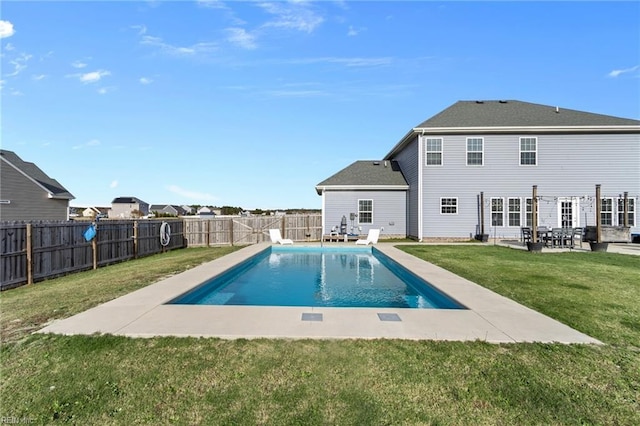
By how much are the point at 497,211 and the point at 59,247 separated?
18.4 metres

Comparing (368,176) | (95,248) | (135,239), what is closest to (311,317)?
(95,248)

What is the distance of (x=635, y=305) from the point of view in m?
5.46

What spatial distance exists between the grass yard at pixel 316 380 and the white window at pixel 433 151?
1345 cm

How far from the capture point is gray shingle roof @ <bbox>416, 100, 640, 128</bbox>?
16.7m

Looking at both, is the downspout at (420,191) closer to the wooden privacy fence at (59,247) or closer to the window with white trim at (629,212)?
the window with white trim at (629,212)

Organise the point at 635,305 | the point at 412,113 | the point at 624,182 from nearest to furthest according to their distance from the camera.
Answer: the point at 635,305 < the point at 624,182 < the point at 412,113

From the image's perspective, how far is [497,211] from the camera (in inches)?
677

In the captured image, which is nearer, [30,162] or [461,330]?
[461,330]

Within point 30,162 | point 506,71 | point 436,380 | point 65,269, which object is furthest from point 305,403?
point 30,162

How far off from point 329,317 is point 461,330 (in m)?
1.79

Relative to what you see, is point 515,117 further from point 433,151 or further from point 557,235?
point 557,235

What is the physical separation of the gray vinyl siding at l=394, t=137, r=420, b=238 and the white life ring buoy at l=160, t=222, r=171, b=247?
40.9ft

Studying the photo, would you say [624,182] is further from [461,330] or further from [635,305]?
[461,330]

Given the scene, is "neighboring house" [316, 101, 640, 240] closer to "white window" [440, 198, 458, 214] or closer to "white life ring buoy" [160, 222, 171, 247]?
"white window" [440, 198, 458, 214]
